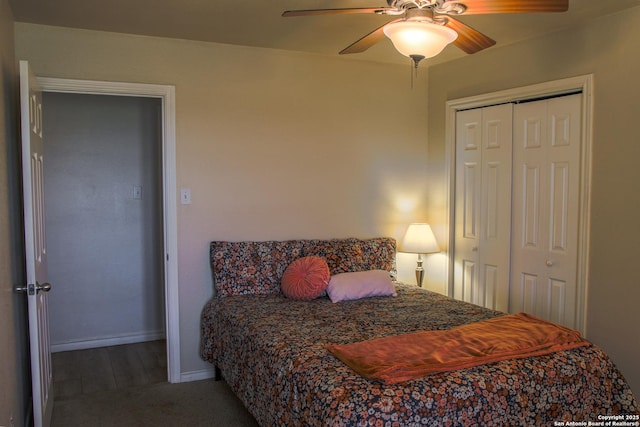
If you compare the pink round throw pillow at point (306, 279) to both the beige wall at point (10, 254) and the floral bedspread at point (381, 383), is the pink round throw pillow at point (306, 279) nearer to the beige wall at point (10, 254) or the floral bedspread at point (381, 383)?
the floral bedspread at point (381, 383)

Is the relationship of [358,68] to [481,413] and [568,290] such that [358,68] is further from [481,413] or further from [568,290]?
[481,413]

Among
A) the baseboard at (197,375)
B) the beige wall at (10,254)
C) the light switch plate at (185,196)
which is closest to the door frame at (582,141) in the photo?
the light switch plate at (185,196)

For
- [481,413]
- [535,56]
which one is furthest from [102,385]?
[535,56]

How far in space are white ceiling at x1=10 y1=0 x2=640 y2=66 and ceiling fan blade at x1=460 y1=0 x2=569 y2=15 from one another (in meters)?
0.83

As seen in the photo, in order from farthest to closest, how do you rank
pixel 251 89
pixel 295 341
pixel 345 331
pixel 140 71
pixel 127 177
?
pixel 127 177 → pixel 251 89 → pixel 140 71 → pixel 345 331 → pixel 295 341

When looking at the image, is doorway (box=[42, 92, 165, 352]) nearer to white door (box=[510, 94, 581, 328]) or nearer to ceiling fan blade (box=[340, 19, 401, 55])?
ceiling fan blade (box=[340, 19, 401, 55])

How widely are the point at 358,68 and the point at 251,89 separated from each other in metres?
0.91

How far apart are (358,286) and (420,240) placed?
2.84ft

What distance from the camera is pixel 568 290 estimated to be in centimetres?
340

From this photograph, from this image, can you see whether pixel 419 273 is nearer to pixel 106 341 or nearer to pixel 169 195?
pixel 169 195

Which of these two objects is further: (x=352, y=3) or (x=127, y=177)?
(x=127, y=177)

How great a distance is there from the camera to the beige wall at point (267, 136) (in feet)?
11.6

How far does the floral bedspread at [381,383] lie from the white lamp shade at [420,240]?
89cm

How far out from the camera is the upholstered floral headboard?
12.1 ft
